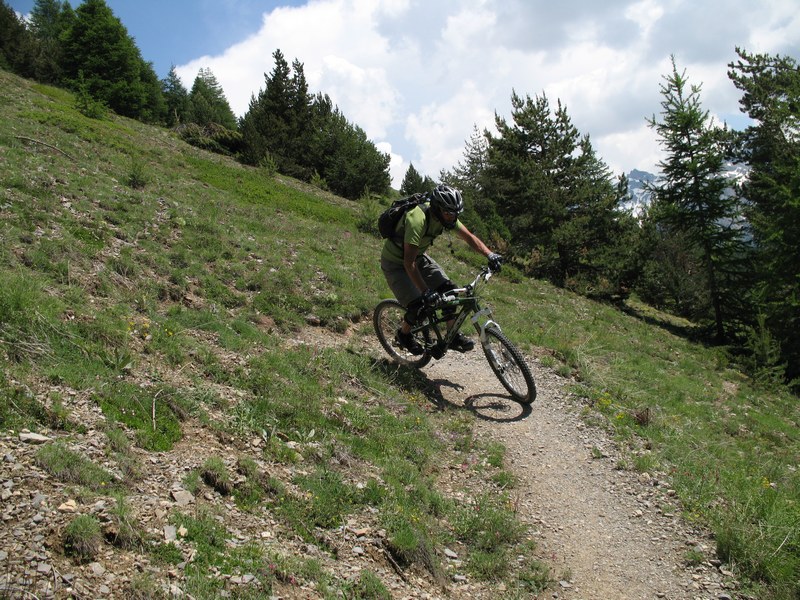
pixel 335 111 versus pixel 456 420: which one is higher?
pixel 335 111

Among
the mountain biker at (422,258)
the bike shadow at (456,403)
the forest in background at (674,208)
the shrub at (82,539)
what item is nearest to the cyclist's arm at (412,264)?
the mountain biker at (422,258)

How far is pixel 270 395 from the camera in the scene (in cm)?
718

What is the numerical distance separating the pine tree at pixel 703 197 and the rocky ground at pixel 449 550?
25.3 metres

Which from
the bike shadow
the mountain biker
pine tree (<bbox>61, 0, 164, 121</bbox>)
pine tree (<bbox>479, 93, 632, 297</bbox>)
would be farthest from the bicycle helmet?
pine tree (<bbox>61, 0, 164, 121</bbox>)

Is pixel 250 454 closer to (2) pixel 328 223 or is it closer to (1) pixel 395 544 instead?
(1) pixel 395 544

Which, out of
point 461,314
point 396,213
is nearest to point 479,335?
point 461,314

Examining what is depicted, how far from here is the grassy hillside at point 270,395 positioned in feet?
16.8

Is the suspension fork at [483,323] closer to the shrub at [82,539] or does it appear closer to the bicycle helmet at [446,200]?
the bicycle helmet at [446,200]

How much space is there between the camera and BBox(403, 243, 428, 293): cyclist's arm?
8.07m

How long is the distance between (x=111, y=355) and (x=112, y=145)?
1719cm

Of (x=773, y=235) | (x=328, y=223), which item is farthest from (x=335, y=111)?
(x=773, y=235)

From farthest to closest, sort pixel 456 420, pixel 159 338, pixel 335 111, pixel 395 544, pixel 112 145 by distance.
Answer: pixel 335 111, pixel 112 145, pixel 456 420, pixel 159 338, pixel 395 544

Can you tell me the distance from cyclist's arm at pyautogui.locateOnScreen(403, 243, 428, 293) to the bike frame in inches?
19.3

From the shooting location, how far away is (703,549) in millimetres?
6039
